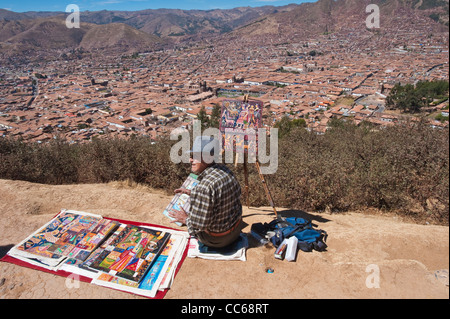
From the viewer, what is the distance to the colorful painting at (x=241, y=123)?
437cm

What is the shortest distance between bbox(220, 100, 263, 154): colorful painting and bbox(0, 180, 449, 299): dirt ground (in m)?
1.33

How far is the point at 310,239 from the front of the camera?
3482mm

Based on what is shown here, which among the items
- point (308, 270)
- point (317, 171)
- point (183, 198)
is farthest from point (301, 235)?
point (317, 171)

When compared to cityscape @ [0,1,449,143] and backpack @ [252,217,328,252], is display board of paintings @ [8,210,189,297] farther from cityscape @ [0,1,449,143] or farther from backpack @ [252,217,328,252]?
cityscape @ [0,1,449,143]

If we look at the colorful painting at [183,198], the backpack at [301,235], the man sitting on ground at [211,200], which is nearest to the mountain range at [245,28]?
the backpack at [301,235]

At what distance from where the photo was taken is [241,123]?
4.41 meters

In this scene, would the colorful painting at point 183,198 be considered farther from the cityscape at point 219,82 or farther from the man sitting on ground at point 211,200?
the cityscape at point 219,82

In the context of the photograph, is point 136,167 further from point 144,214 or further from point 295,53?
point 295,53

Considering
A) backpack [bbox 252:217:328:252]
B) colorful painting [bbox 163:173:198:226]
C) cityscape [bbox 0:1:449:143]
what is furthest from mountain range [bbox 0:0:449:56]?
colorful painting [bbox 163:173:198:226]

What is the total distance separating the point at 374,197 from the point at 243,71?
64679 mm

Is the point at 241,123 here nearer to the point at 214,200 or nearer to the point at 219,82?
the point at 214,200

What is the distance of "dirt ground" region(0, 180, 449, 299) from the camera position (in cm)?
271

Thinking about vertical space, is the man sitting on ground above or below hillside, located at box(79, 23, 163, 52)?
below

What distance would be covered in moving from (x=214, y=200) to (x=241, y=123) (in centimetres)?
194
